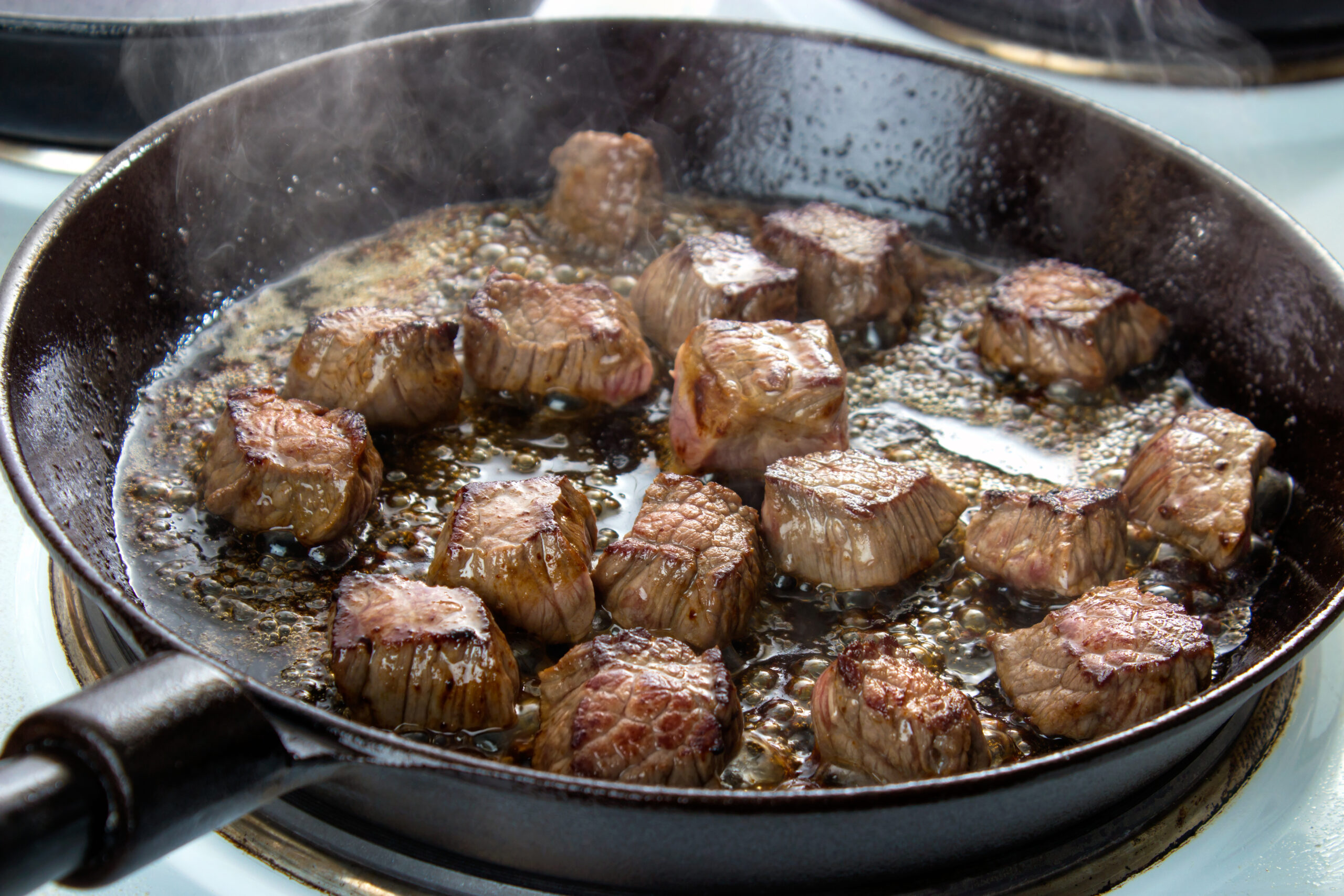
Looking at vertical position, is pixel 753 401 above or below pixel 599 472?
above

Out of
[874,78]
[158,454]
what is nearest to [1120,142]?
[874,78]

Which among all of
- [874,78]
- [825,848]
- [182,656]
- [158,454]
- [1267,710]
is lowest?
[1267,710]

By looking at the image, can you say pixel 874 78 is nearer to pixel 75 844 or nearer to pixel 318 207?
A: pixel 318 207

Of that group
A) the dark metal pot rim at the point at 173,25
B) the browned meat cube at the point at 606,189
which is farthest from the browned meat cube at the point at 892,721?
the dark metal pot rim at the point at 173,25

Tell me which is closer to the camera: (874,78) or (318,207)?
(318,207)

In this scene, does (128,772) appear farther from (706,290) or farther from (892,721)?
(706,290)

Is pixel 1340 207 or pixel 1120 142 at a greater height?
pixel 1120 142

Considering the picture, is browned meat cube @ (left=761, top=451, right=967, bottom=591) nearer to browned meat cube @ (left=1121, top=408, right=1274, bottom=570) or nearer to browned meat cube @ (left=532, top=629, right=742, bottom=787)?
browned meat cube @ (left=532, top=629, right=742, bottom=787)

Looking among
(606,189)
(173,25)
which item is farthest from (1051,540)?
(173,25)
